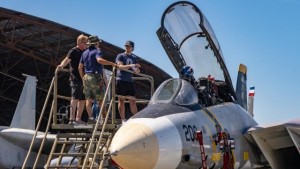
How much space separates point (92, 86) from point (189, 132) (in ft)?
7.22

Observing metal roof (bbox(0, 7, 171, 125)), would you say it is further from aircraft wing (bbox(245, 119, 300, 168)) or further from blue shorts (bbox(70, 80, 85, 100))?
aircraft wing (bbox(245, 119, 300, 168))

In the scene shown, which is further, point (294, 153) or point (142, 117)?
point (294, 153)

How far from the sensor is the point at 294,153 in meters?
8.55

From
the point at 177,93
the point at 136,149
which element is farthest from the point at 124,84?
the point at 136,149

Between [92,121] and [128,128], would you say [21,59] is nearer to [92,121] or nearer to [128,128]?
[92,121]

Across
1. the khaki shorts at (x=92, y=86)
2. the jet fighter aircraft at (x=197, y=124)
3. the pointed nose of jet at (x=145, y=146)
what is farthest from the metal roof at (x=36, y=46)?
the pointed nose of jet at (x=145, y=146)

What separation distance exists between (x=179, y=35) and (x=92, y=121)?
2712 millimetres

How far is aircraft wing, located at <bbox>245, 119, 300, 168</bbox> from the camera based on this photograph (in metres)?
7.71

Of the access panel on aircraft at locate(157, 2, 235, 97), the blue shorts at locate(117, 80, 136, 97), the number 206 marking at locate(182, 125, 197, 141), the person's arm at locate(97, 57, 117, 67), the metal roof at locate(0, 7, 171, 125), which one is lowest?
the number 206 marking at locate(182, 125, 197, 141)

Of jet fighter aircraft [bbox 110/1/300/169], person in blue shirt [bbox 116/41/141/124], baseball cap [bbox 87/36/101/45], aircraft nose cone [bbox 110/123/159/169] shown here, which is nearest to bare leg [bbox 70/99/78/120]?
person in blue shirt [bbox 116/41/141/124]

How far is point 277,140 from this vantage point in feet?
26.5

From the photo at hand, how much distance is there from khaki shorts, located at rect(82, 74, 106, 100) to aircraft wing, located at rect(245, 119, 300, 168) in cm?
270

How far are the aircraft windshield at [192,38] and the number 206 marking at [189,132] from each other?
2.74 meters

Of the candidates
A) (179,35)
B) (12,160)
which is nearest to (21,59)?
(12,160)
